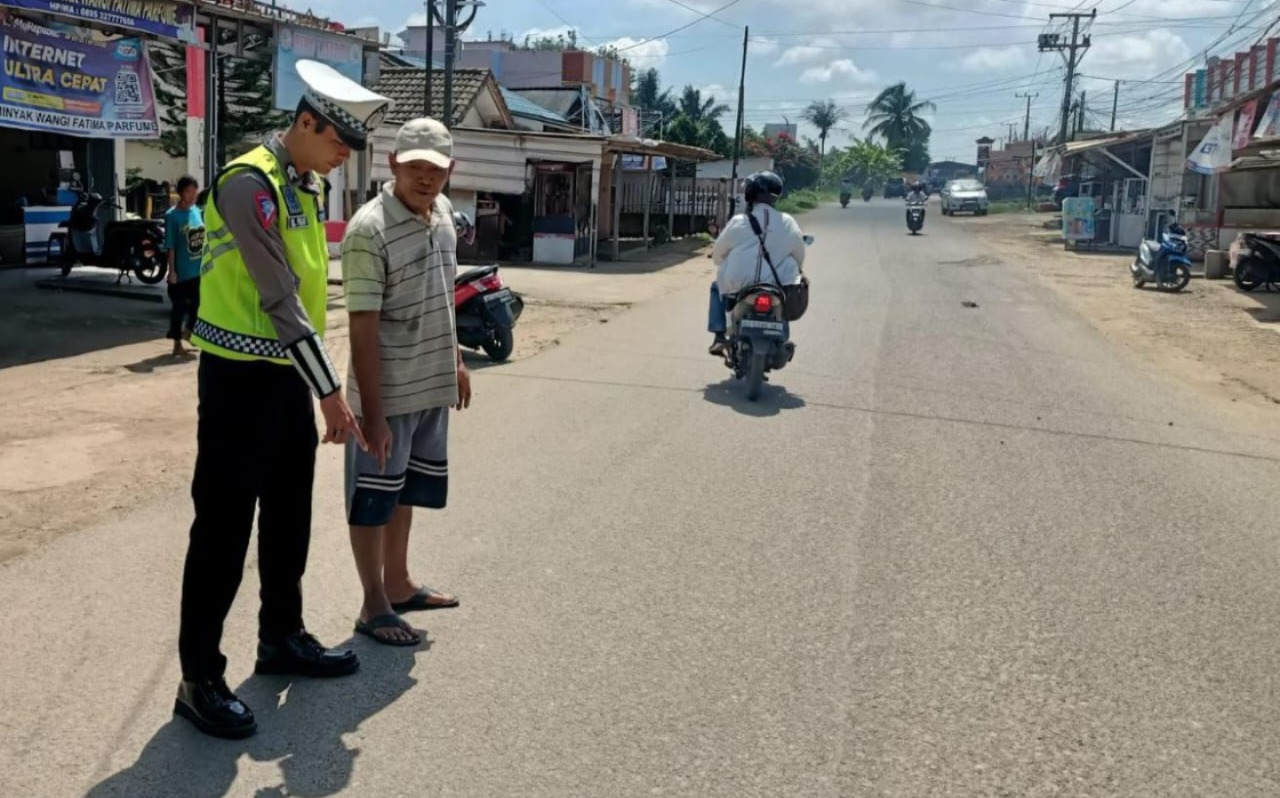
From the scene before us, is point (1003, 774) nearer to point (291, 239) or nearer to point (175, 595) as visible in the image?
point (291, 239)

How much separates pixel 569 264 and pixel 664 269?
1964mm

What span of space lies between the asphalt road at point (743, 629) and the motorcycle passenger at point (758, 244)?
1.54m

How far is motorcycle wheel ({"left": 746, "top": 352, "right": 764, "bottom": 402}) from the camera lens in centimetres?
892

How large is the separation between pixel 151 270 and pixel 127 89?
101 inches

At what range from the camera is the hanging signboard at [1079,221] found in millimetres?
32438

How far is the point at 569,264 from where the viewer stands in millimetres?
24000

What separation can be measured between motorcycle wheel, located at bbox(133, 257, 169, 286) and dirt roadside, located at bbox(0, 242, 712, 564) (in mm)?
941

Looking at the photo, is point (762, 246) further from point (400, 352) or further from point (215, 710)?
point (215, 710)

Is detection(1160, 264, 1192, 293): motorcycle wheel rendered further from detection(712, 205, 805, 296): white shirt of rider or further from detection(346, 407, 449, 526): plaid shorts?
detection(346, 407, 449, 526): plaid shorts

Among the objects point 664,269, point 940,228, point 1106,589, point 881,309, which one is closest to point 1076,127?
point 940,228

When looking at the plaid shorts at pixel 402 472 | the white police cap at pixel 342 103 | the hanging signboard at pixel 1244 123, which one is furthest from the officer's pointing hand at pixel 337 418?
the hanging signboard at pixel 1244 123

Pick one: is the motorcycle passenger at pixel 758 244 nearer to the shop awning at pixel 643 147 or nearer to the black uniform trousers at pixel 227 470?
the black uniform trousers at pixel 227 470

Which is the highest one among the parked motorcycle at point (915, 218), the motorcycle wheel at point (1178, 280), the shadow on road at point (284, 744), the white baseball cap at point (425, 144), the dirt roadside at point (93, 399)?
the parked motorcycle at point (915, 218)

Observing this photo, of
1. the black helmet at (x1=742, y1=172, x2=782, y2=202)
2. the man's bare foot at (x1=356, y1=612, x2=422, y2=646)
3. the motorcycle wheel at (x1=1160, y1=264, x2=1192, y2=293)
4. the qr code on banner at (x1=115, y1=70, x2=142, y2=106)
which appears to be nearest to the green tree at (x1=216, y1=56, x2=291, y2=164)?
the qr code on banner at (x1=115, y1=70, x2=142, y2=106)
